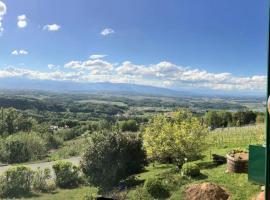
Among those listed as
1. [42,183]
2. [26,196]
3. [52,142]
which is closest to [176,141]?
[42,183]

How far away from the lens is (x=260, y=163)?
2.23 meters

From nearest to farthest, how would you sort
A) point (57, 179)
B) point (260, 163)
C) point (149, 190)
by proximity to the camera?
point (260, 163) → point (149, 190) → point (57, 179)

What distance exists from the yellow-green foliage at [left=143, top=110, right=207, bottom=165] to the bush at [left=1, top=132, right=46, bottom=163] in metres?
25.2

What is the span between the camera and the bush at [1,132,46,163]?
44.2m

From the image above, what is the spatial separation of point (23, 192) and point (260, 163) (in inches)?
893

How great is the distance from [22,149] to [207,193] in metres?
35.8

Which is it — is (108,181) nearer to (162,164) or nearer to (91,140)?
A: (91,140)

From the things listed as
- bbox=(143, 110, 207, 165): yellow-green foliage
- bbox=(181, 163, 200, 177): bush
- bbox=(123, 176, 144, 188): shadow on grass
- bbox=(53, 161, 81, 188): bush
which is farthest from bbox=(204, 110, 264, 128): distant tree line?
bbox=(181, 163, 200, 177): bush

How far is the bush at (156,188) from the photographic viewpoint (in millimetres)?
14930

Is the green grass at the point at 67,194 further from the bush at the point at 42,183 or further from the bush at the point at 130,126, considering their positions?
the bush at the point at 130,126

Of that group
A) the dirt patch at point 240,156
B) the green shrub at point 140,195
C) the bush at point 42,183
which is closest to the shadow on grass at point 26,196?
the bush at point 42,183

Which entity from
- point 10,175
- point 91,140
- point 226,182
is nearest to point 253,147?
point 226,182

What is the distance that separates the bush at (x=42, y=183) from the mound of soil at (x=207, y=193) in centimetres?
1253

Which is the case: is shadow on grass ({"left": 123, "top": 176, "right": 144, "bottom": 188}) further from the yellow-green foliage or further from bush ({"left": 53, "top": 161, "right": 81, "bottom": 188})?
bush ({"left": 53, "top": 161, "right": 81, "bottom": 188})
